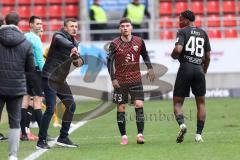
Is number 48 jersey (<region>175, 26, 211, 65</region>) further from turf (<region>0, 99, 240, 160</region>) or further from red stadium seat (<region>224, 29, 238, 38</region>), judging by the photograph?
red stadium seat (<region>224, 29, 238, 38</region>)

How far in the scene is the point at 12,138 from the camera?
34.7 ft

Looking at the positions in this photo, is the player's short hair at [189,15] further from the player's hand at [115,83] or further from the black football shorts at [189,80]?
the player's hand at [115,83]

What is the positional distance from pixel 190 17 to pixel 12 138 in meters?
3.89

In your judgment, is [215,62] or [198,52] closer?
[198,52]

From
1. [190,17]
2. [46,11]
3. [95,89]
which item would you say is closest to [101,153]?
[190,17]

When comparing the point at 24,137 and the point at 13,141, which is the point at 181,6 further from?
the point at 13,141

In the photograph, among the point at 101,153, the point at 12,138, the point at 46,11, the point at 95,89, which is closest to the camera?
the point at 12,138

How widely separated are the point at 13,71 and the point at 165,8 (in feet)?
60.8

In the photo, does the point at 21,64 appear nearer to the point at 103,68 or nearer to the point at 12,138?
the point at 12,138

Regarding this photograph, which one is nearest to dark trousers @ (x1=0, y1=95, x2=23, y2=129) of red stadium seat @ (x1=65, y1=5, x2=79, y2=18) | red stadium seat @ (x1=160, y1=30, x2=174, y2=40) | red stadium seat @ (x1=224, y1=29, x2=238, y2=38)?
red stadium seat @ (x1=160, y1=30, x2=174, y2=40)

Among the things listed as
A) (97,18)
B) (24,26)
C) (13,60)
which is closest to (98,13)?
(97,18)

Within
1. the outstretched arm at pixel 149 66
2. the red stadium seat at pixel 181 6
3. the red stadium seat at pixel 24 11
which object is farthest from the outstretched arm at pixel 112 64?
the red stadium seat at pixel 24 11

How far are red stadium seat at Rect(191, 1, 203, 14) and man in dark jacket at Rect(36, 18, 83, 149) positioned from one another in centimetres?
1662

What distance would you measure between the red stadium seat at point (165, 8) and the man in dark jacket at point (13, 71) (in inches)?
718
